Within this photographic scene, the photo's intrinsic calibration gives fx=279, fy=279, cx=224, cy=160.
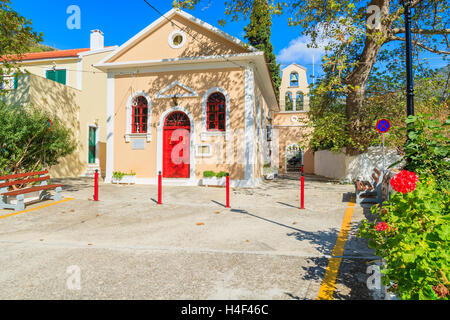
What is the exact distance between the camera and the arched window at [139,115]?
1352 centimetres

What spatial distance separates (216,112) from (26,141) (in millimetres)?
7300

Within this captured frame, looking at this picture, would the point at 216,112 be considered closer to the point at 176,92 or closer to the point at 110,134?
the point at 176,92

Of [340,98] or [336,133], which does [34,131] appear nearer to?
[336,133]

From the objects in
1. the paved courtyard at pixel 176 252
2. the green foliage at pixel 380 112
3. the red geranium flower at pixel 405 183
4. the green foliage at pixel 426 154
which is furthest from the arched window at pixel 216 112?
the red geranium flower at pixel 405 183

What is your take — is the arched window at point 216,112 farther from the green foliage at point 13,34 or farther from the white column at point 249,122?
the green foliage at point 13,34

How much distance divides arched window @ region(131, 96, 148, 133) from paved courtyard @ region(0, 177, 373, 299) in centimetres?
640

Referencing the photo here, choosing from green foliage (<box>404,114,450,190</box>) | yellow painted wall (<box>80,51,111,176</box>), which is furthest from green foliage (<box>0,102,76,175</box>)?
green foliage (<box>404,114,450,190</box>)

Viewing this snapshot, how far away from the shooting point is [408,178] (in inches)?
96.9

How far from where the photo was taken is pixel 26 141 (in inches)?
326

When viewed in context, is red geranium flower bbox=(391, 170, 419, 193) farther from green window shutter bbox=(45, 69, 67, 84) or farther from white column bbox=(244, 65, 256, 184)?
green window shutter bbox=(45, 69, 67, 84)

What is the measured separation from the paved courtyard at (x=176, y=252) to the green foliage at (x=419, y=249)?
0.92 m

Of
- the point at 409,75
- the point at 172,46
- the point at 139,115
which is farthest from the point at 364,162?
the point at 139,115
